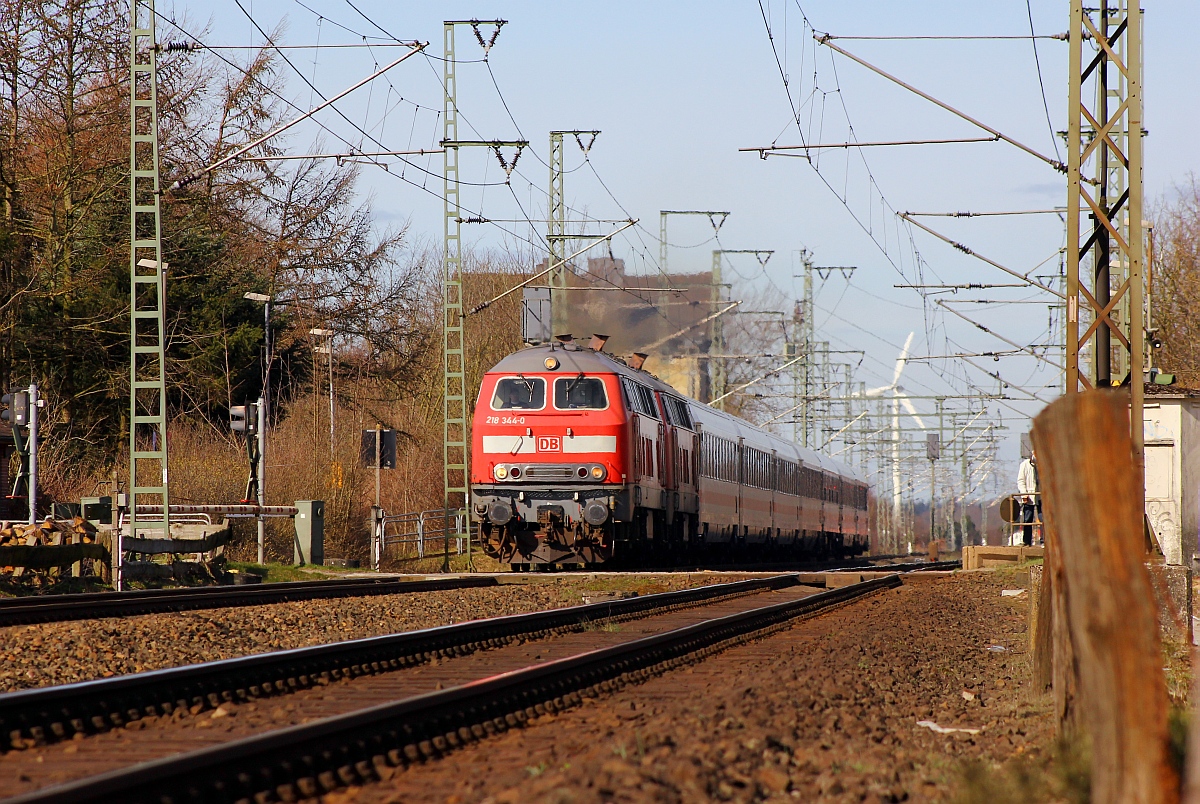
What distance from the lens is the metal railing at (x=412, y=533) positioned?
26.7 m

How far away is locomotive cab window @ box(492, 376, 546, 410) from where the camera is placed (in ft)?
71.7

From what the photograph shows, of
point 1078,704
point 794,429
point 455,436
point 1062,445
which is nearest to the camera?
point 1062,445

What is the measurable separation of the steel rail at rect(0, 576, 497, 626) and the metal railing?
744 centimetres

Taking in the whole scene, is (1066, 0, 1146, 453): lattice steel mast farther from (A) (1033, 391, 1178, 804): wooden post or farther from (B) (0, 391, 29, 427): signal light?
(B) (0, 391, 29, 427): signal light

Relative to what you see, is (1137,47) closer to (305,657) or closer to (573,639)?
(573,639)

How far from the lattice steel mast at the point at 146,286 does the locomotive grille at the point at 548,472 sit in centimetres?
560

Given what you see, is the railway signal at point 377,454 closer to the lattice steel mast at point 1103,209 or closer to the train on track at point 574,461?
the train on track at point 574,461

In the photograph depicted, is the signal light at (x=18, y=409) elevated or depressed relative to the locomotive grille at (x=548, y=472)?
elevated

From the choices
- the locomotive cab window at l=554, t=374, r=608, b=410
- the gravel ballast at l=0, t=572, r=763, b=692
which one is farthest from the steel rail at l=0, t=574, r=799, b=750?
the locomotive cab window at l=554, t=374, r=608, b=410

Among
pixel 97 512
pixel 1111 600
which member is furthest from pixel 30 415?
pixel 1111 600

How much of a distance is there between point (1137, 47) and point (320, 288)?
3145cm

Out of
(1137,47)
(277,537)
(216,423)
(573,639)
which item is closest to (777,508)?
(277,537)

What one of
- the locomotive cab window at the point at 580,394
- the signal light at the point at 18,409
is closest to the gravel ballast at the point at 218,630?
the locomotive cab window at the point at 580,394

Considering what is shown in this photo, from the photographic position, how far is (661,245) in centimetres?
4544
